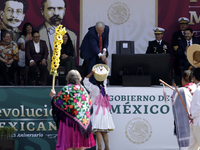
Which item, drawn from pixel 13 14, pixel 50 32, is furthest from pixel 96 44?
pixel 13 14

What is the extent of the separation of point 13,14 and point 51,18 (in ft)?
3.06

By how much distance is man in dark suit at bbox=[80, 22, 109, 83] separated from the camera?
7638 millimetres

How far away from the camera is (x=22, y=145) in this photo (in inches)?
283

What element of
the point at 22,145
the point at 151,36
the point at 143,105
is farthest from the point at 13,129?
the point at 151,36

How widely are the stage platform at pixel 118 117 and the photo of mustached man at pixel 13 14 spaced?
116 inches

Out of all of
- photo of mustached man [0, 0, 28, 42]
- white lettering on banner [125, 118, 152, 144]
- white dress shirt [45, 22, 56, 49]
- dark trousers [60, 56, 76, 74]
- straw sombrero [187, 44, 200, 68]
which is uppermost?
photo of mustached man [0, 0, 28, 42]

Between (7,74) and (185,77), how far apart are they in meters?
3.99

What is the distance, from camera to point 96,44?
7.71 metres

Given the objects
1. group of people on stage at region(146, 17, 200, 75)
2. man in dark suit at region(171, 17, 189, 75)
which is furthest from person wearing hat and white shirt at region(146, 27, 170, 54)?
man in dark suit at region(171, 17, 189, 75)

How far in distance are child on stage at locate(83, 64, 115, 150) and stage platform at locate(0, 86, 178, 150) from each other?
1.51ft

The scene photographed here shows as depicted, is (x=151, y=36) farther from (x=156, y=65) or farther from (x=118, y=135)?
(x=118, y=135)

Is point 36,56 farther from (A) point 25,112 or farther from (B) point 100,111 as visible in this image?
(B) point 100,111

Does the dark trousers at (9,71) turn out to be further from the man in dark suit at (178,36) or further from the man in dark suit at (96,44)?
the man in dark suit at (178,36)

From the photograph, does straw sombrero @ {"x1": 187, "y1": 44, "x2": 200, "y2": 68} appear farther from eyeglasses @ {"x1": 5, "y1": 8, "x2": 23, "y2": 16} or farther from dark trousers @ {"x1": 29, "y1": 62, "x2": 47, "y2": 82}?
eyeglasses @ {"x1": 5, "y1": 8, "x2": 23, "y2": 16}
